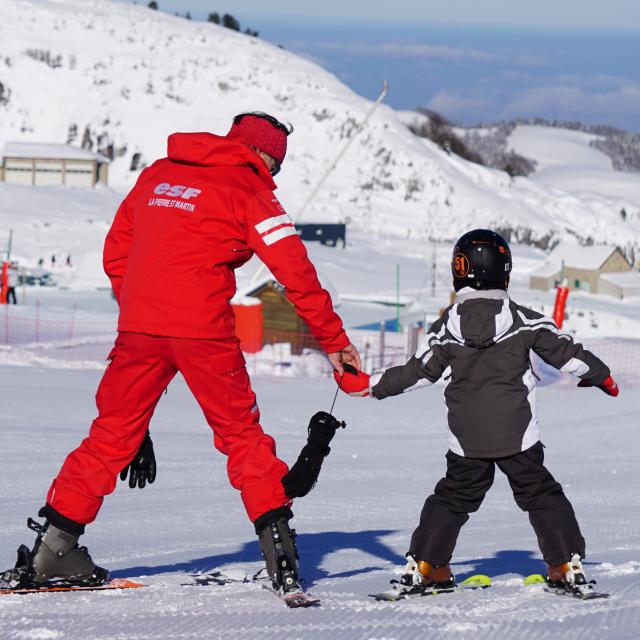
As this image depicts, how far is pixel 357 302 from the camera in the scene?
42406 mm

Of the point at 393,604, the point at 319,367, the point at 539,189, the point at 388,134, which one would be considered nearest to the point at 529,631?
the point at 393,604

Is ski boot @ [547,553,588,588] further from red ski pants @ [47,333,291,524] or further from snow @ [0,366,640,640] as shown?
red ski pants @ [47,333,291,524]

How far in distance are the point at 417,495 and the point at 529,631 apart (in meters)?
4.61

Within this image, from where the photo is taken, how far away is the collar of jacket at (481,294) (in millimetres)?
4383

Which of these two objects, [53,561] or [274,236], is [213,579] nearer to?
[53,561]

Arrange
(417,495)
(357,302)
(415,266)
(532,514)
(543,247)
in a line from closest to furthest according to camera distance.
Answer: (532,514)
(417,495)
(357,302)
(415,266)
(543,247)

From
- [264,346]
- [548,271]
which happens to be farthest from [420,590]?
[548,271]

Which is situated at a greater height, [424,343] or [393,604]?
[424,343]

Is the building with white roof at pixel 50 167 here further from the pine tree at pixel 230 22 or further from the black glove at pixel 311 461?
the black glove at pixel 311 461

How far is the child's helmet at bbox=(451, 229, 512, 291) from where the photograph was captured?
4.41 metres

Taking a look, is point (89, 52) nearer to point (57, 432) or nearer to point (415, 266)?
point (415, 266)

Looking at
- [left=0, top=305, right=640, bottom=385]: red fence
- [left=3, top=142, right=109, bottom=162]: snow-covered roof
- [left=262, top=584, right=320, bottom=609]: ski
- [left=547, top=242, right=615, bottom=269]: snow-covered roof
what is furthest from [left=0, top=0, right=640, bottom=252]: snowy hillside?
[left=262, top=584, right=320, bottom=609]: ski

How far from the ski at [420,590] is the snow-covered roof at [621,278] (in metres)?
49.3

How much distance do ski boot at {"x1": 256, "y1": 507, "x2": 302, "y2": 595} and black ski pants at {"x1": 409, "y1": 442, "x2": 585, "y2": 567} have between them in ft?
1.62
